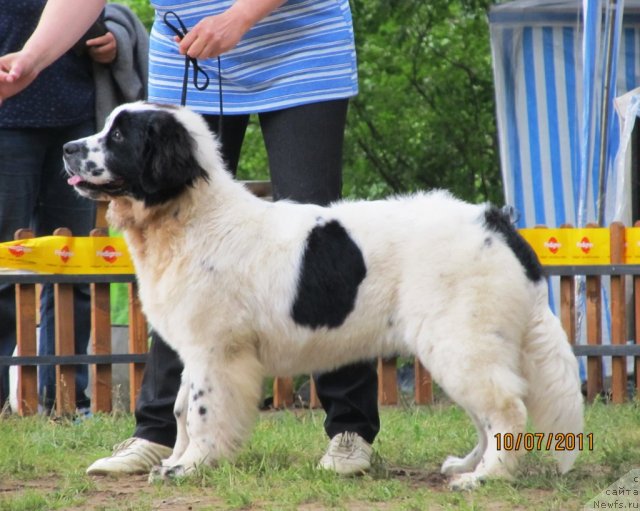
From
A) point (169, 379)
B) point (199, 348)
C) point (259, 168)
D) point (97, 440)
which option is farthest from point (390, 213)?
point (259, 168)

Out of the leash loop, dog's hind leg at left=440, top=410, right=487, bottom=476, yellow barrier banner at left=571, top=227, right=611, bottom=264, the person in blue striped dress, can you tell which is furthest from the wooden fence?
dog's hind leg at left=440, top=410, right=487, bottom=476

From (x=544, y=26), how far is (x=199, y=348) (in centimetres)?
514

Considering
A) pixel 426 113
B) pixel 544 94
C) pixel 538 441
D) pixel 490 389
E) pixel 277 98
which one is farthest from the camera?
pixel 426 113

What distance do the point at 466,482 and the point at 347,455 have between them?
1.85ft

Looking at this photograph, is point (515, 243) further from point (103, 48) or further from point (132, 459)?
point (103, 48)

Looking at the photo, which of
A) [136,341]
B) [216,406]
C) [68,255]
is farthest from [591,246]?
[216,406]

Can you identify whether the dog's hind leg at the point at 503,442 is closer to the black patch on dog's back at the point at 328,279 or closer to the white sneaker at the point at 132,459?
the black patch on dog's back at the point at 328,279

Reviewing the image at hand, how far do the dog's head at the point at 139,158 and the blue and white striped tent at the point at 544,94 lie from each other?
445 cm

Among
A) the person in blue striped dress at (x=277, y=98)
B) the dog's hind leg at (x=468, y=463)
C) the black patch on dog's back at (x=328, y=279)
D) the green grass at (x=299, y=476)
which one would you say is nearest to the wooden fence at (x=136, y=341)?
the green grass at (x=299, y=476)

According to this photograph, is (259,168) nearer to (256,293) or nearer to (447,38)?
(447,38)

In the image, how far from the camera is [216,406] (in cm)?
439

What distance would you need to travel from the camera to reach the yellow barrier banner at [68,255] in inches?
265

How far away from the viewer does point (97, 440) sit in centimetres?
548

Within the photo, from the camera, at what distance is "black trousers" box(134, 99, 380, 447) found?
4.73 meters
